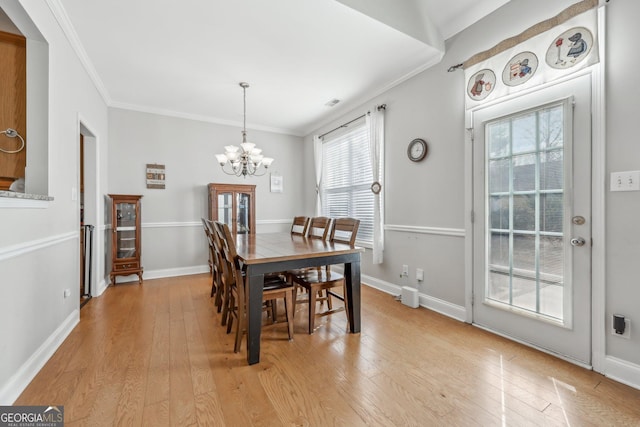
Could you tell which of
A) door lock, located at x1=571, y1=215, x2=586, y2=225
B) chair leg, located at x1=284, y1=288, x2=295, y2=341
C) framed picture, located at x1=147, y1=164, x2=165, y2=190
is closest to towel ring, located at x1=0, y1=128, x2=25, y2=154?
chair leg, located at x1=284, y1=288, x2=295, y2=341

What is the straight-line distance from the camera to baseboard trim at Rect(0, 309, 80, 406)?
4.95 feet

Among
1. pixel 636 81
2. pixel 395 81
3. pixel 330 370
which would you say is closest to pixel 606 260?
pixel 636 81

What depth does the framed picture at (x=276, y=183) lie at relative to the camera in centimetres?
534

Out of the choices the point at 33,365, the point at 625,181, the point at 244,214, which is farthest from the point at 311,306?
the point at 244,214

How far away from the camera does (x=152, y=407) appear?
1496mm

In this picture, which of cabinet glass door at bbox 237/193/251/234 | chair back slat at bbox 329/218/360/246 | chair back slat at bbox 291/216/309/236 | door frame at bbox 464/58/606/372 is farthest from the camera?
cabinet glass door at bbox 237/193/251/234

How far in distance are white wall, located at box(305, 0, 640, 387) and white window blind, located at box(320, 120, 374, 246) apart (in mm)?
336

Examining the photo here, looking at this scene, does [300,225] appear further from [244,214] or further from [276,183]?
[276,183]

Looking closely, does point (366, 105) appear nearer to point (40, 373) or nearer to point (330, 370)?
point (330, 370)

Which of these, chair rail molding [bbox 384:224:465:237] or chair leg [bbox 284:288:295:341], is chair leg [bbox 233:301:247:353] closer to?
chair leg [bbox 284:288:295:341]

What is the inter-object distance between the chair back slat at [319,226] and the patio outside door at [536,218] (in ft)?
4.64

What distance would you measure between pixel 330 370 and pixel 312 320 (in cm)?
56

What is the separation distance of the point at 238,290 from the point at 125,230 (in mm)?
2835

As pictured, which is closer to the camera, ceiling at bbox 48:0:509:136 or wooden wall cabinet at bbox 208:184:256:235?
ceiling at bbox 48:0:509:136
